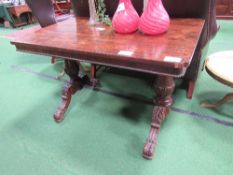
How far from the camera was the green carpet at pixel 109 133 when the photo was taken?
1.19 meters

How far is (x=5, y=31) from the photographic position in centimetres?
434

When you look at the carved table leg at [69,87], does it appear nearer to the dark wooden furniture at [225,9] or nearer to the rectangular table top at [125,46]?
the rectangular table top at [125,46]

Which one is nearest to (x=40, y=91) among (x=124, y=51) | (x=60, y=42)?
(x=60, y=42)

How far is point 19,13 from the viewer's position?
176 inches

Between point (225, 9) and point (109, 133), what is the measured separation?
3.73 meters

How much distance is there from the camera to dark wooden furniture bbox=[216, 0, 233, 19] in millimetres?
3739

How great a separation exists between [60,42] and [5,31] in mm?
4008

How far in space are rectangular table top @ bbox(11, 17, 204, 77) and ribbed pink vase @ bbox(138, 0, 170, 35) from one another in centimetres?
4

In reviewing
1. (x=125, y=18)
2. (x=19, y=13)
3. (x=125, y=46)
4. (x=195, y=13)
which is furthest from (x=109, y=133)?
(x=19, y=13)

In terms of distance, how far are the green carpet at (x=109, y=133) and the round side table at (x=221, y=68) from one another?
34cm

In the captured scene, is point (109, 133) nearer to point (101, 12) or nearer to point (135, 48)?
point (135, 48)

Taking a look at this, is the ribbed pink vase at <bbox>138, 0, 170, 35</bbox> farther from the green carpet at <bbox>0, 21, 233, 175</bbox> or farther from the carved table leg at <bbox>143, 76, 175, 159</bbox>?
the green carpet at <bbox>0, 21, 233, 175</bbox>

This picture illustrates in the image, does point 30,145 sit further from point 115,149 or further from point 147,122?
point 147,122

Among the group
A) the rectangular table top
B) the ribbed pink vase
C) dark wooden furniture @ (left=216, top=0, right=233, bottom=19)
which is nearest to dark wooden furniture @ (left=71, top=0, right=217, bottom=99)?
the rectangular table top
